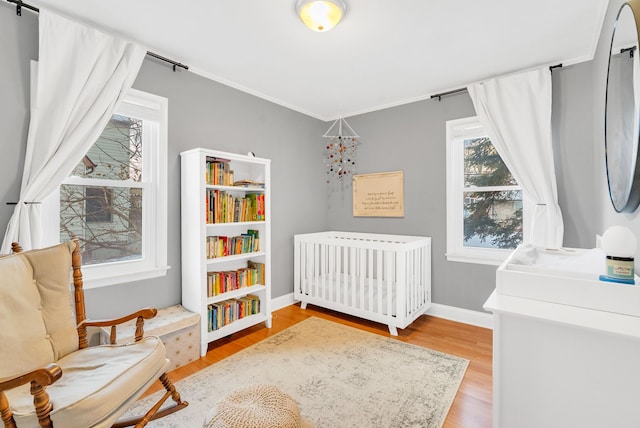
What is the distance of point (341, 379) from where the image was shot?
6.35 ft

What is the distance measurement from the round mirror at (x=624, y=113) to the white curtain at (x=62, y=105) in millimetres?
2769

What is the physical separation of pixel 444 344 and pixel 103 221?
2869 millimetres

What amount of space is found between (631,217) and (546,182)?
1.16m

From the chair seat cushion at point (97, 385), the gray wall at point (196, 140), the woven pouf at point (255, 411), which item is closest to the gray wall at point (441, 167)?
the gray wall at point (196, 140)

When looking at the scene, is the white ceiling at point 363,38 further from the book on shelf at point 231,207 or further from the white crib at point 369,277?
the white crib at point 369,277

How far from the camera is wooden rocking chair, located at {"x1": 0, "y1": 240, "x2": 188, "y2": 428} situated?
103cm

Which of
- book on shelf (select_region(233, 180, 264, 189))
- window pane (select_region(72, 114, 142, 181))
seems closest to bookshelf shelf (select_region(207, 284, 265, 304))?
book on shelf (select_region(233, 180, 264, 189))

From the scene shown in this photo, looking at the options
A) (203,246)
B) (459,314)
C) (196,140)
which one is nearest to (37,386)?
(203,246)

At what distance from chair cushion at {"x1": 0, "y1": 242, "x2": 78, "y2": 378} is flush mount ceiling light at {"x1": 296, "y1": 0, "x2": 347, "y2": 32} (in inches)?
74.0

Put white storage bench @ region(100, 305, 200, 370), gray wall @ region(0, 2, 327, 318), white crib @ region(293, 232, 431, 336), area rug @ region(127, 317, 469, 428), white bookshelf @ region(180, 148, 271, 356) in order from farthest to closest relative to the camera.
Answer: white crib @ region(293, 232, 431, 336), white bookshelf @ region(180, 148, 271, 356), white storage bench @ region(100, 305, 200, 370), gray wall @ region(0, 2, 327, 318), area rug @ region(127, 317, 469, 428)

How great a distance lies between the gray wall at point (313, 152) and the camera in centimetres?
175

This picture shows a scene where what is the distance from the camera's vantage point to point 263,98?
10.2ft

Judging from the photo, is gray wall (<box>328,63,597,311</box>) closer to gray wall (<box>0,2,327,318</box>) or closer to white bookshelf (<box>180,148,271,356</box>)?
gray wall (<box>0,2,327,318</box>)

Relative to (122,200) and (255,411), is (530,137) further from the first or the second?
(122,200)
